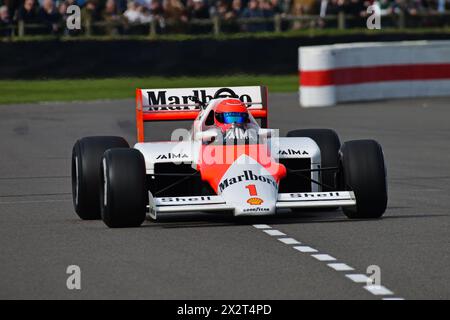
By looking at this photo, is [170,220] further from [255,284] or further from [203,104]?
[255,284]

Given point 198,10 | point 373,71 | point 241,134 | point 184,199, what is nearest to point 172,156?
point 241,134

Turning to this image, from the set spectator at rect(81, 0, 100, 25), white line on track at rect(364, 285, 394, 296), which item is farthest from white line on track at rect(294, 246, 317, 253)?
spectator at rect(81, 0, 100, 25)

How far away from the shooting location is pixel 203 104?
15.0 meters

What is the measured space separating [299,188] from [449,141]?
30.4 feet

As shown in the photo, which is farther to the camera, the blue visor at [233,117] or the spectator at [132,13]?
the spectator at [132,13]

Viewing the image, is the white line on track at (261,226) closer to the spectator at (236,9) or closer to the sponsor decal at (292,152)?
the sponsor decal at (292,152)

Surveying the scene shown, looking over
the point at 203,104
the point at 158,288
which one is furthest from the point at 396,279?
the point at 203,104

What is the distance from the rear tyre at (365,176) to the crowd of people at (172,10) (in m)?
20.8

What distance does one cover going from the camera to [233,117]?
13586 millimetres

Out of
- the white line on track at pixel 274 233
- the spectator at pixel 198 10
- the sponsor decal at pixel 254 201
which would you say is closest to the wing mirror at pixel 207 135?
the sponsor decal at pixel 254 201

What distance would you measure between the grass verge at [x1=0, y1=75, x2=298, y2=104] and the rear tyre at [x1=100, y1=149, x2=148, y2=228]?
1837cm

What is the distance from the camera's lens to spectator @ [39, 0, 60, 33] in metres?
33.3

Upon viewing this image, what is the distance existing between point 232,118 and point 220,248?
7.14 feet

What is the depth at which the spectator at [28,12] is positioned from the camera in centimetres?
3319
